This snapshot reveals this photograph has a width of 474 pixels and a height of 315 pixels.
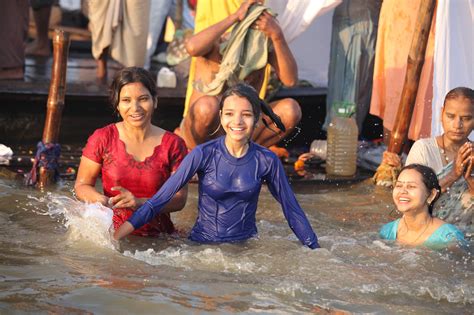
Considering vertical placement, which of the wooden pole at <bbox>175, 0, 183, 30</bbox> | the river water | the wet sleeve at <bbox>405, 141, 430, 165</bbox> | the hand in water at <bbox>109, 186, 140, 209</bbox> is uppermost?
the wooden pole at <bbox>175, 0, 183, 30</bbox>

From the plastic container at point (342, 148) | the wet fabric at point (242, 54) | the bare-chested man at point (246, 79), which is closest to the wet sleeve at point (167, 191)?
the bare-chested man at point (246, 79)

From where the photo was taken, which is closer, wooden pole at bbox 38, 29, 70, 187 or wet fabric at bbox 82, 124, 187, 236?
wet fabric at bbox 82, 124, 187, 236

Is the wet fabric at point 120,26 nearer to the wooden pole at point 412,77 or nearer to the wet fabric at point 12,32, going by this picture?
the wet fabric at point 12,32

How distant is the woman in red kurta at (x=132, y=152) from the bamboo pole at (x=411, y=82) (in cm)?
262

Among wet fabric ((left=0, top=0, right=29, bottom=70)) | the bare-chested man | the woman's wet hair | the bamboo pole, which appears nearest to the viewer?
the woman's wet hair

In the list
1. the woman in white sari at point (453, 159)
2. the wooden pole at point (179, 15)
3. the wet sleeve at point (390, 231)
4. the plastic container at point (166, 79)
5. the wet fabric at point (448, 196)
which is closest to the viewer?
the wet sleeve at point (390, 231)

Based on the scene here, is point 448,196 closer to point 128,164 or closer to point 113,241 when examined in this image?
point 128,164

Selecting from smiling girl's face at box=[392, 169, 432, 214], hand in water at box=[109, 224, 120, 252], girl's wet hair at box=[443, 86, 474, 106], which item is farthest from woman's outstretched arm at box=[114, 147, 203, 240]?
girl's wet hair at box=[443, 86, 474, 106]

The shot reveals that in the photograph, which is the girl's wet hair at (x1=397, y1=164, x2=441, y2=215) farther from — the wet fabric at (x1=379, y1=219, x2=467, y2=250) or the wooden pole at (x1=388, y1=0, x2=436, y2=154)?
the wooden pole at (x1=388, y1=0, x2=436, y2=154)

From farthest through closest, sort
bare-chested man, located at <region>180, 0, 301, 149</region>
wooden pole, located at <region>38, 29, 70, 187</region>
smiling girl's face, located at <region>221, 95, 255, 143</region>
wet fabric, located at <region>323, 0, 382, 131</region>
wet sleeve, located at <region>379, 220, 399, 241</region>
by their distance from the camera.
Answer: wet fabric, located at <region>323, 0, 382, 131</region>
bare-chested man, located at <region>180, 0, 301, 149</region>
wooden pole, located at <region>38, 29, 70, 187</region>
wet sleeve, located at <region>379, 220, 399, 241</region>
smiling girl's face, located at <region>221, 95, 255, 143</region>

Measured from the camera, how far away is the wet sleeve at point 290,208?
606 cm

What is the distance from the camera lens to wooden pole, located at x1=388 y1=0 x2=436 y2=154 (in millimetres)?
8305

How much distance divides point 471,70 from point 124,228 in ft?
12.0

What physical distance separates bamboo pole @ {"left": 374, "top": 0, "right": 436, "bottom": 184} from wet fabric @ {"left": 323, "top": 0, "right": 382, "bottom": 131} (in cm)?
130
